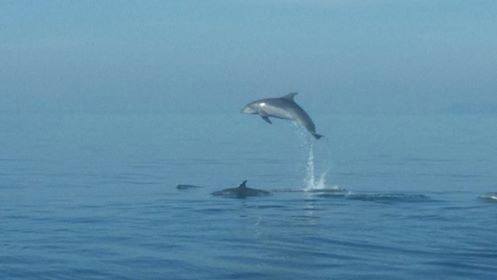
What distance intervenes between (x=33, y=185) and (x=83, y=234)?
14134mm

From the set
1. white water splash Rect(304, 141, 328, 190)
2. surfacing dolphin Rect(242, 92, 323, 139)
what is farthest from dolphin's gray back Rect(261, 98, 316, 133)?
white water splash Rect(304, 141, 328, 190)

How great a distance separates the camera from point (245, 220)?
2741 cm

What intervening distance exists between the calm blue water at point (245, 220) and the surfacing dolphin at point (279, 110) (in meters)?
2.35

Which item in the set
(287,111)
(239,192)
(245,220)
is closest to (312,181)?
(239,192)

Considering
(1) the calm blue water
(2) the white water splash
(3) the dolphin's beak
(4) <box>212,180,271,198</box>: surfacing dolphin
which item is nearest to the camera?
(1) the calm blue water

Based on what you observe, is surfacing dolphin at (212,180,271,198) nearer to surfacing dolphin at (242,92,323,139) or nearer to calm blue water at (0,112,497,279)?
calm blue water at (0,112,497,279)

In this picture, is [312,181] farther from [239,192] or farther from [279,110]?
[279,110]

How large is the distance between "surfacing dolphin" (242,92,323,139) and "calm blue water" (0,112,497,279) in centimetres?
235

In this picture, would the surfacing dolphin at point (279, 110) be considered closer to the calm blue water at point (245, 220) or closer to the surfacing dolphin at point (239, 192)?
the calm blue water at point (245, 220)

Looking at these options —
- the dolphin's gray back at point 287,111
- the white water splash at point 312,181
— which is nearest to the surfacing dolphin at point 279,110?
the dolphin's gray back at point 287,111

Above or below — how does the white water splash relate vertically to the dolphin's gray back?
above

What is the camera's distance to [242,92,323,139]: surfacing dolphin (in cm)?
2561

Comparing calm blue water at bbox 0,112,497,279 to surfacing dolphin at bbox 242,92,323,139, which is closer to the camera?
calm blue water at bbox 0,112,497,279

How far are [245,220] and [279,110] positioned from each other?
306 centimetres
